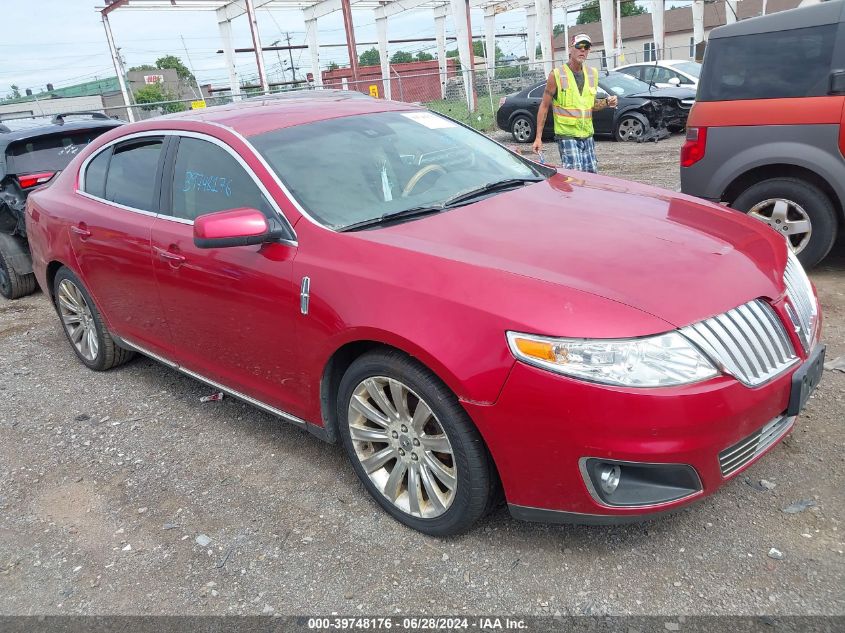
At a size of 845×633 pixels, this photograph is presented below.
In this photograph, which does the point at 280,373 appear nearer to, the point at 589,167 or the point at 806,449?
the point at 806,449

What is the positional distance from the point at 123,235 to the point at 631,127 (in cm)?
1176

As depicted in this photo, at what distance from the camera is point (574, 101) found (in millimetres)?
6348

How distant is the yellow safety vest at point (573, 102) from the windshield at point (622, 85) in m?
7.59

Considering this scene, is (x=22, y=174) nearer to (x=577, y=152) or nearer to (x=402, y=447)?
(x=577, y=152)

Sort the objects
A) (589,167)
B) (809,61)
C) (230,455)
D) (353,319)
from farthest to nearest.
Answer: (589,167) → (809,61) → (230,455) → (353,319)

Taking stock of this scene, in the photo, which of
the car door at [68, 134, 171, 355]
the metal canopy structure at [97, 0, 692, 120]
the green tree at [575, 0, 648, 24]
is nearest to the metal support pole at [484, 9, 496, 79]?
the metal canopy structure at [97, 0, 692, 120]

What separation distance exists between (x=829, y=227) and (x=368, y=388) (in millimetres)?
3929

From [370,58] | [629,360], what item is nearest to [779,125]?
[629,360]

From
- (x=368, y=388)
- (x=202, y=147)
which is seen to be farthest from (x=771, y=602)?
(x=202, y=147)

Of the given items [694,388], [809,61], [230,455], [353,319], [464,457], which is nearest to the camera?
[694,388]

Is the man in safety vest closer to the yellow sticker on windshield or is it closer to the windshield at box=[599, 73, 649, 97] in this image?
the yellow sticker on windshield

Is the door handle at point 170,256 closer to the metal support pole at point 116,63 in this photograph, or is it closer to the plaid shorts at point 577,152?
the plaid shorts at point 577,152

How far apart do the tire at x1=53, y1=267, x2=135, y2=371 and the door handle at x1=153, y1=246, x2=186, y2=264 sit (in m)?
1.18

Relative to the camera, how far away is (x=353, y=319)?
2.66 m
